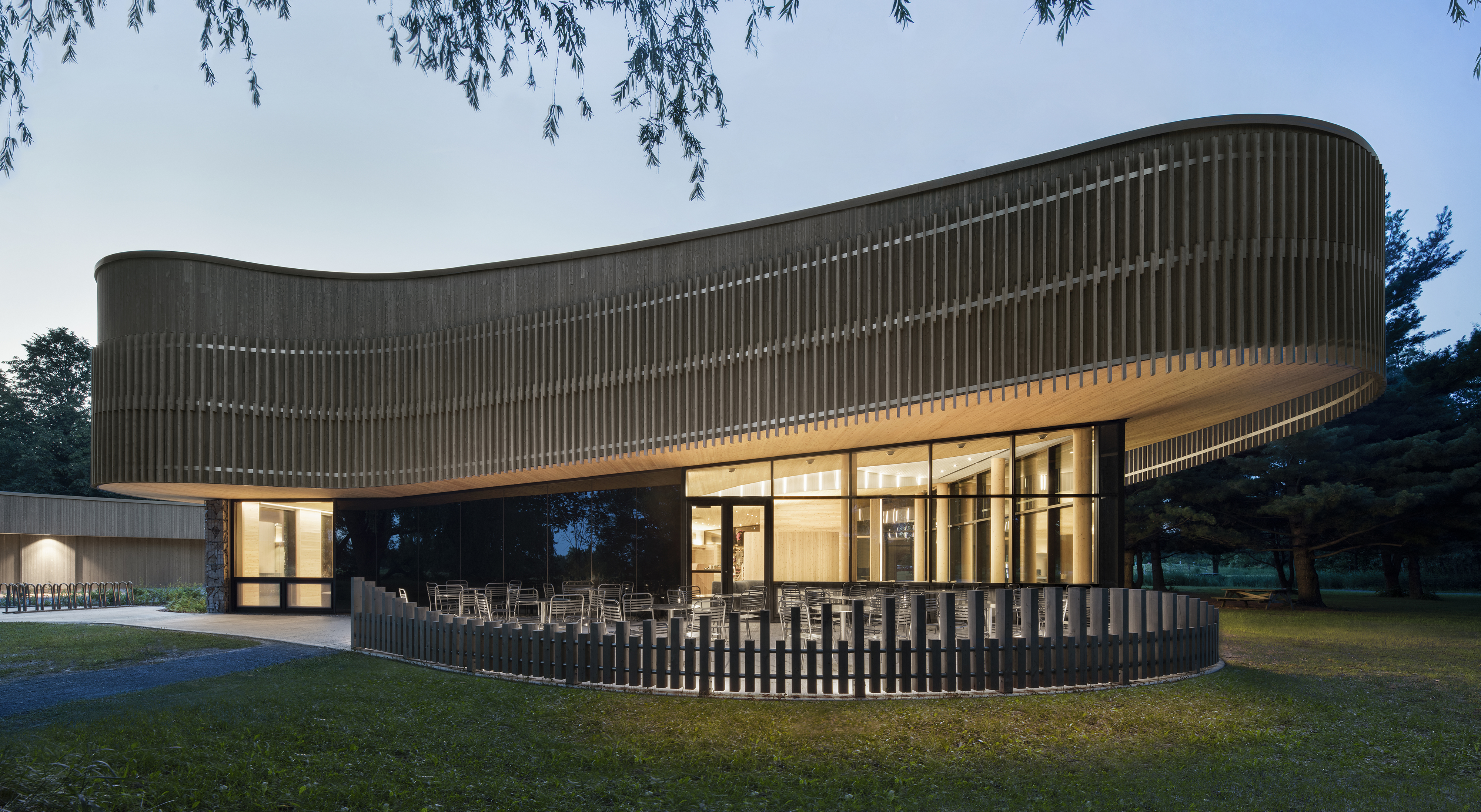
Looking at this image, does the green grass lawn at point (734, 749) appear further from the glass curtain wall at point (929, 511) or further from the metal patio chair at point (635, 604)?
the metal patio chair at point (635, 604)

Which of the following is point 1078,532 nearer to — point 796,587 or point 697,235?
point 796,587

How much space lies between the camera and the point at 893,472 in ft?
52.6

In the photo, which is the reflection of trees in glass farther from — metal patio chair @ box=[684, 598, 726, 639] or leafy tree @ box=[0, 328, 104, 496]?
leafy tree @ box=[0, 328, 104, 496]

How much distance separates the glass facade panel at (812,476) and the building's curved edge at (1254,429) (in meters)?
6.91

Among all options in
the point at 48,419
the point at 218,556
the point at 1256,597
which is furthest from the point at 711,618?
the point at 48,419

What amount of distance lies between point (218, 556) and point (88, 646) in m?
7.90

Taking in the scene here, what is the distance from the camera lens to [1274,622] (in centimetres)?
1972

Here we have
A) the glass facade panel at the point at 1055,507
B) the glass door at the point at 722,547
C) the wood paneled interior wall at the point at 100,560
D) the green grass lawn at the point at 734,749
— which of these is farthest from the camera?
the wood paneled interior wall at the point at 100,560

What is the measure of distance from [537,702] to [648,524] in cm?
880

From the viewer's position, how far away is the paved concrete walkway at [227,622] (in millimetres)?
15180

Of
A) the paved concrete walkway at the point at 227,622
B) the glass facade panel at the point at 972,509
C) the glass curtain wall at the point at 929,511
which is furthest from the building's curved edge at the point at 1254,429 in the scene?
the paved concrete walkway at the point at 227,622

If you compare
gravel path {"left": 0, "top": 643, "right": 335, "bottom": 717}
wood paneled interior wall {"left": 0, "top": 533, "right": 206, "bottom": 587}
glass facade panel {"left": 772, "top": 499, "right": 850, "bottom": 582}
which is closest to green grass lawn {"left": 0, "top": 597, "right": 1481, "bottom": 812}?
gravel path {"left": 0, "top": 643, "right": 335, "bottom": 717}

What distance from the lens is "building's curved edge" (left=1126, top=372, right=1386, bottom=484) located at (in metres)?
13.3

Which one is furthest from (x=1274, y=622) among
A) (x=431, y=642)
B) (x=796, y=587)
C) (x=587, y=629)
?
(x=431, y=642)
